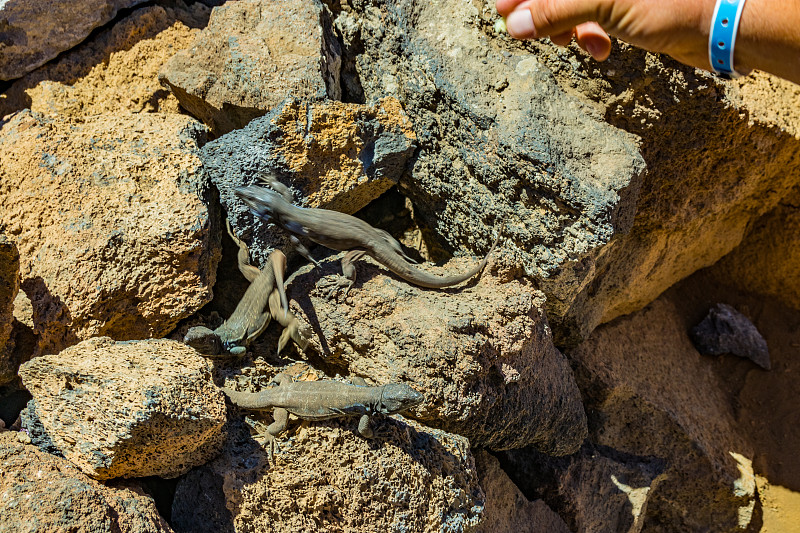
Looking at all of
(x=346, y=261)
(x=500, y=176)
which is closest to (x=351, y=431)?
(x=346, y=261)

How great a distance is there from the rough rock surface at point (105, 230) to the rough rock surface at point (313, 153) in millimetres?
251

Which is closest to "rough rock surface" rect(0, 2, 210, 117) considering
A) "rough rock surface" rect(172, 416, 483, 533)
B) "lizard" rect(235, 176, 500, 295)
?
"lizard" rect(235, 176, 500, 295)

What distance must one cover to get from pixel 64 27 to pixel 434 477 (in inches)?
178

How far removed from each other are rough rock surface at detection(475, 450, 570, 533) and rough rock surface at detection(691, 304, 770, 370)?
2.51m

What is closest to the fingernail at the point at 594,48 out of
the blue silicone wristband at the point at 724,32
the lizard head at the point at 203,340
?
the blue silicone wristband at the point at 724,32

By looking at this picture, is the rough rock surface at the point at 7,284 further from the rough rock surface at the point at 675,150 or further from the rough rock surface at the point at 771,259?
the rough rock surface at the point at 771,259

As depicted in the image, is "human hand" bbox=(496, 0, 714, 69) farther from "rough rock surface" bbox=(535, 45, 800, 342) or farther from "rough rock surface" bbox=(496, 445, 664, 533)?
"rough rock surface" bbox=(496, 445, 664, 533)

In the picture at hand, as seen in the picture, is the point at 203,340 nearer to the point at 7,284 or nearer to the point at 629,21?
the point at 7,284

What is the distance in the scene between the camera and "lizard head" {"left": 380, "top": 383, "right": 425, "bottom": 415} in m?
3.25

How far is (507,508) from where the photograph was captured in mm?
4176

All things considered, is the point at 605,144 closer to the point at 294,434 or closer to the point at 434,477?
the point at 434,477

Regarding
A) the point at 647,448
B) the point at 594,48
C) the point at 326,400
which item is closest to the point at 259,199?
the point at 326,400

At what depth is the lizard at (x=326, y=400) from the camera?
3.29 m

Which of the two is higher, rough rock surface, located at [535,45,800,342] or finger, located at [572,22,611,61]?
finger, located at [572,22,611,61]
